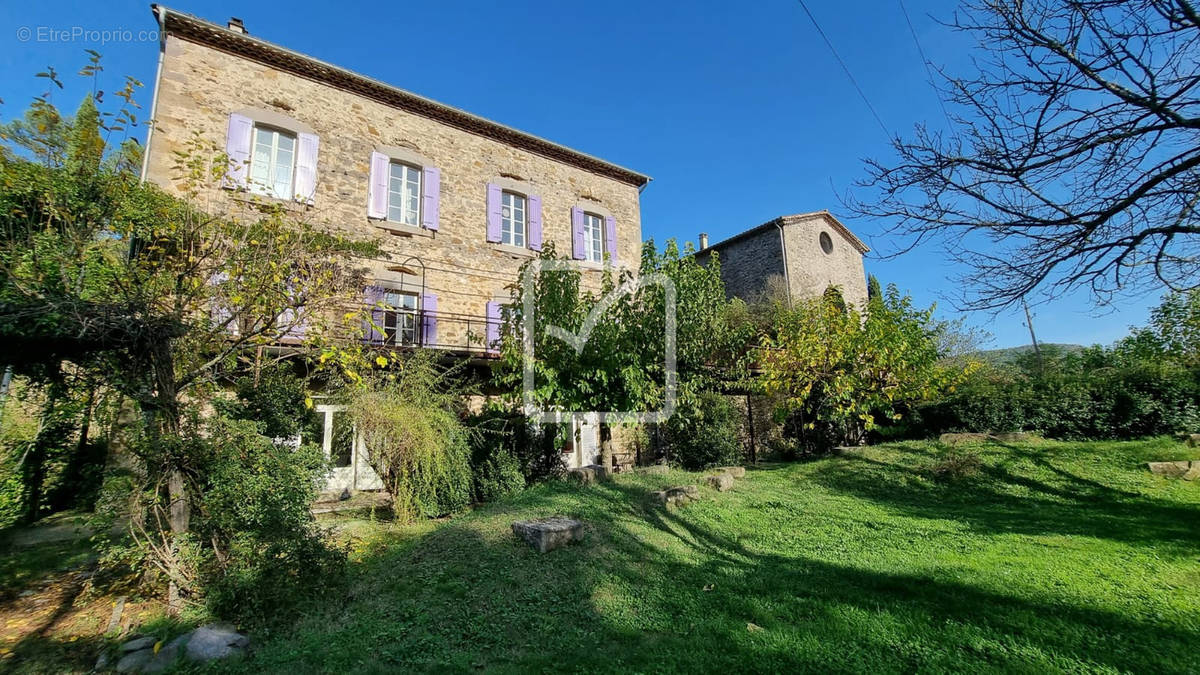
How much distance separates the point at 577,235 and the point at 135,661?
461 inches

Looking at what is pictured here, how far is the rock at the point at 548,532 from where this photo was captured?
16.5ft

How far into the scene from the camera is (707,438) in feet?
33.9

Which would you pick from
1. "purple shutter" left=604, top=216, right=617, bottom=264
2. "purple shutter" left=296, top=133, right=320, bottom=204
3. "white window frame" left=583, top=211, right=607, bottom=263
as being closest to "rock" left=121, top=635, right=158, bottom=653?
"purple shutter" left=296, top=133, right=320, bottom=204

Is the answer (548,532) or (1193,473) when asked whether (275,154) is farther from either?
(1193,473)

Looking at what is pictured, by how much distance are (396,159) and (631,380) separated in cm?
772

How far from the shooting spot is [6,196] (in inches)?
189

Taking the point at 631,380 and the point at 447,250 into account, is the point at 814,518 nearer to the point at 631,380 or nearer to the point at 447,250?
the point at 631,380

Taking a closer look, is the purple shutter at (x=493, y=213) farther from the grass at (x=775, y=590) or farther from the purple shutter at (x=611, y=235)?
the grass at (x=775, y=590)

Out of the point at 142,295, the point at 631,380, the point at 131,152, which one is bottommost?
the point at 631,380

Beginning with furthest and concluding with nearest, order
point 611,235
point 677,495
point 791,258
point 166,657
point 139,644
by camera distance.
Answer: point 791,258, point 611,235, point 677,495, point 139,644, point 166,657

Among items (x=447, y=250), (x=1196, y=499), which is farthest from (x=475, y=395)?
(x=1196, y=499)

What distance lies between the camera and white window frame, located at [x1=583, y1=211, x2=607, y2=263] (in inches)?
554

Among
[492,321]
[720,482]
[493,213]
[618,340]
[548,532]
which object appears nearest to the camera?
[548,532]

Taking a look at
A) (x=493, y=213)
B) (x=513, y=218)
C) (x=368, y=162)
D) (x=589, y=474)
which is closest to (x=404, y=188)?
(x=368, y=162)
